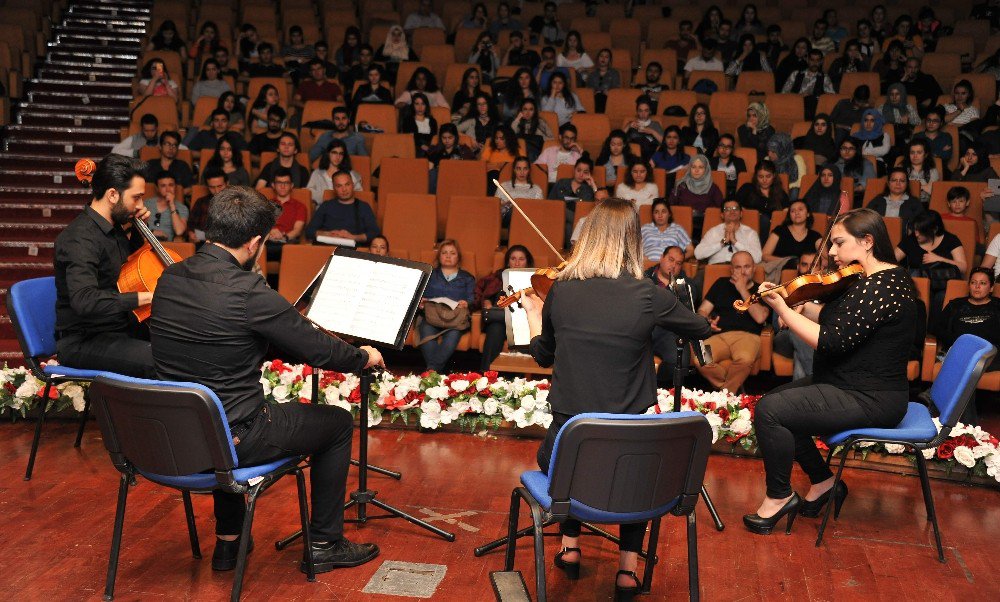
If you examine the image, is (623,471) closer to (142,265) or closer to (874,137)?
(142,265)

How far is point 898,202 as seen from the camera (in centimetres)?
701

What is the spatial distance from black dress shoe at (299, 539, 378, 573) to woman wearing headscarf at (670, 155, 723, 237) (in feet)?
15.0

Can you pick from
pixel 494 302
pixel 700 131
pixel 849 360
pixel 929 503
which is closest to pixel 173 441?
pixel 849 360

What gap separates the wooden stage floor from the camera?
10.3ft

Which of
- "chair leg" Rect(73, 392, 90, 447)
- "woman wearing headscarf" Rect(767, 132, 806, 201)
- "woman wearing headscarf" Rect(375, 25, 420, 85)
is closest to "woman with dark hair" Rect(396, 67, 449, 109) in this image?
"woman wearing headscarf" Rect(375, 25, 420, 85)

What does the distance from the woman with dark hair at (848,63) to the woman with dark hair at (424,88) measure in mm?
3689

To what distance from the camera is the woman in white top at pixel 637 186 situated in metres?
7.29

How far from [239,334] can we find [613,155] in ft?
17.6

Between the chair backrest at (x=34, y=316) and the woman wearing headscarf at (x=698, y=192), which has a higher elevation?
the woman wearing headscarf at (x=698, y=192)

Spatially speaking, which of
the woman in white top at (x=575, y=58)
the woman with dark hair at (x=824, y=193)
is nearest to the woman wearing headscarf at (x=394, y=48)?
the woman in white top at (x=575, y=58)

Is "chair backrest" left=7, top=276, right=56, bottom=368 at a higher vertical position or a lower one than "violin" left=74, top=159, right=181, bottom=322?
lower

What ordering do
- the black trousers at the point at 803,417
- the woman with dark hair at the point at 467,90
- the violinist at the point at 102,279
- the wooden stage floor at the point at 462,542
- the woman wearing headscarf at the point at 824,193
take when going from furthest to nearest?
the woman with dark hair at the point at 467,90, the woman wearing headscarf at the point at 824,193, the violinist at the point at 102,279, the black trousers at the point at 803,417, the wooden stage floor at the point at 462,542

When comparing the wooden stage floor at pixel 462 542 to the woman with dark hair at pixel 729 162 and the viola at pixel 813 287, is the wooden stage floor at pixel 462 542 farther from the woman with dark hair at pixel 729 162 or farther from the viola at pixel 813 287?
the woman with dark hair at pixel 729 162

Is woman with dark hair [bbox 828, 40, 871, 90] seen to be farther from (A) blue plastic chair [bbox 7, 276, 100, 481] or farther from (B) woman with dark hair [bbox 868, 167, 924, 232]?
(A) blue plastic chair [bbox 7, 276, 100, 481]
